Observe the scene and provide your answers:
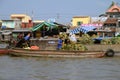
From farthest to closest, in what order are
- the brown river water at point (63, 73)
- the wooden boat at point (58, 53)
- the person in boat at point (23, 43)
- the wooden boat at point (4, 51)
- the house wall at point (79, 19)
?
the house wall at point (79, 19) → the wooden boat at point (4, 51) → the person in boat at point (23, 43) → the wooden boat at point (58, 53) → the brown river water at point (63, 73)

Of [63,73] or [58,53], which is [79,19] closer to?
[58,53]

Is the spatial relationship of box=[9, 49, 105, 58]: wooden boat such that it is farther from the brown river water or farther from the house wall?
the house wall

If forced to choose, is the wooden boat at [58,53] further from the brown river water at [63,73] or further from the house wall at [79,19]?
the house wall at [79,19]

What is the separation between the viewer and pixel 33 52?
22.5 metres

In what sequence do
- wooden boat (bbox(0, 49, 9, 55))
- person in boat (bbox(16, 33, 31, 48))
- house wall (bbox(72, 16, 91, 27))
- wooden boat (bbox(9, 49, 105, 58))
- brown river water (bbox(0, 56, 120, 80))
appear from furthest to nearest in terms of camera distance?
1. house wall (bbox(72, 16, 91, 27))
2. wooden boat (bbox(0, 49, 9, 55))
3. person in boat (bbox(16, 33, 31, 48))
4. wooden boat (bbox(9, 49, 105, 58))
5. brown river water (bbox(0, 56, 120, 80))

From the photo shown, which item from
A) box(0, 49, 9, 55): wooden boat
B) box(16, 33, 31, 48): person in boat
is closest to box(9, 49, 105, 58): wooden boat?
box(16, 33, 31, 48): person in boat

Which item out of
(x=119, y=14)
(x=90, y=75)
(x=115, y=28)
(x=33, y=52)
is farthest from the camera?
(x=119, y=14)

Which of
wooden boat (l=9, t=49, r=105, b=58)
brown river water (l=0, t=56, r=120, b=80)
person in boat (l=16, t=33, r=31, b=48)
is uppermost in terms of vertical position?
person in boat (l=16, t=33, r=31, b=48)

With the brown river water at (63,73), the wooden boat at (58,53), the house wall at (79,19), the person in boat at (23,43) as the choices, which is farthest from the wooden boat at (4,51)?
the house wall at (79,19)

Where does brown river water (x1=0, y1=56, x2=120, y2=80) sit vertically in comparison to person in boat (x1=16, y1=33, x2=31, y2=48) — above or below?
below

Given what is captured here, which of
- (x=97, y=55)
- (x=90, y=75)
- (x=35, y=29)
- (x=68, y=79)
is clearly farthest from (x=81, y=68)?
(x=35, y=29)

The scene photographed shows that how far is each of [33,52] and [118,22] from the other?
27.0 meters

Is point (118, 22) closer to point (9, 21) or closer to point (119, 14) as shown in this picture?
point (119, 14)

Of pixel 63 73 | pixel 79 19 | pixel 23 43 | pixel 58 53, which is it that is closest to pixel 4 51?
pixel 23 43
